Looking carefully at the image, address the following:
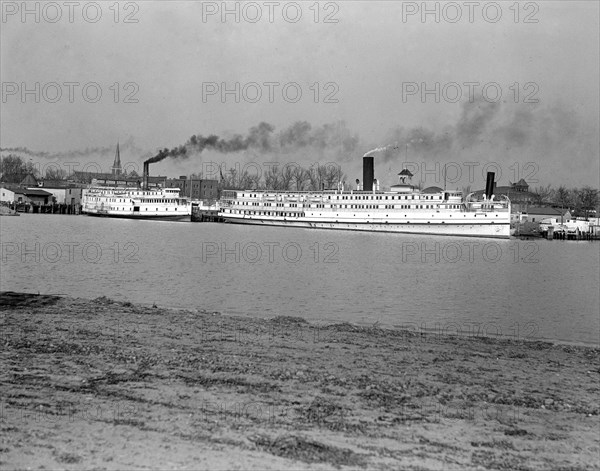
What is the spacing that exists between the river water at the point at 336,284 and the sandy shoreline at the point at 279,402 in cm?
539

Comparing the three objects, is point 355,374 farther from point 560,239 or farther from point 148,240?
point 560,239

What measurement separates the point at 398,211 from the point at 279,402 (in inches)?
2385

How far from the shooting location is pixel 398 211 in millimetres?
65938

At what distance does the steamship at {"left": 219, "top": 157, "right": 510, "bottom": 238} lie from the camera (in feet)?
213

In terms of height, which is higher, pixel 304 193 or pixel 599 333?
pixel 304 193

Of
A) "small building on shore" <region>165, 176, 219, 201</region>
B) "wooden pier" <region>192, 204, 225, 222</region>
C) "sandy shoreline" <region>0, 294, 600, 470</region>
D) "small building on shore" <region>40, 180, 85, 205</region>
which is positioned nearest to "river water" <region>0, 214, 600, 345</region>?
"sandy shoreline" <region>0, 294, 600, 470</region>

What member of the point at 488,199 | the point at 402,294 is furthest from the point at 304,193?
the point at 402,294

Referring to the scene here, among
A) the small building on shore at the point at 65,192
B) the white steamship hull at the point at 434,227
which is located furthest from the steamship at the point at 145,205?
the small building on shore at the point at 65,192

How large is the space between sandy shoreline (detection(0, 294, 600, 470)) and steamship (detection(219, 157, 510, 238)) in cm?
5546

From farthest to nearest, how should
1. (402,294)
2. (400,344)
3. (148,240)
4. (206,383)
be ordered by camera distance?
(148,240), (402,294), (400,344), (206,383)

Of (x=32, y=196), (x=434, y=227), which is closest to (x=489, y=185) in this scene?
(x=434, y=227)

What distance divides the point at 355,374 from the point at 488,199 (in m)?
64.5

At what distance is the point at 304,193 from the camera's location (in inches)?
2911

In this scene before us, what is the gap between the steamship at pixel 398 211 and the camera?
6481 centimetres
